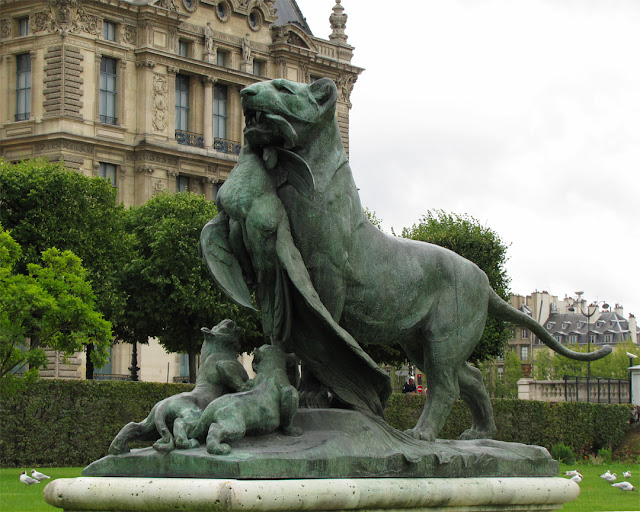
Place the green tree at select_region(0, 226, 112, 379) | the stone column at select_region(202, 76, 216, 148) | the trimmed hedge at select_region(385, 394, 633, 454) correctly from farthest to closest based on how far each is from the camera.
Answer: the stone column at select_region(202, 76, 216, 148) < the trimmed hedge at select_region(385, 394, 633, 454) < the green tree at select_region(0, 226, 112, 379)

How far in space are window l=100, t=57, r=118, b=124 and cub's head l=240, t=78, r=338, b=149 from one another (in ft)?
161

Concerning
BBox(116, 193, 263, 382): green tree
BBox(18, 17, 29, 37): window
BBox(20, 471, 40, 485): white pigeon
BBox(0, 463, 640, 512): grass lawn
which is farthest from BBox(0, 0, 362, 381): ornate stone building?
BBox(20, 471, 40, 485): white pigeon

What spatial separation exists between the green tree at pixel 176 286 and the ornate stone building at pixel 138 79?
416 inches

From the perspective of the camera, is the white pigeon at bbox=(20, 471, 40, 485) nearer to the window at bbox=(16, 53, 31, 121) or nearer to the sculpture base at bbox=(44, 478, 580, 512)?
the sculpture base at bbox=(44, 478, 580, 512)

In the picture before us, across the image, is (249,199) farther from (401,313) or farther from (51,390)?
(51,390)

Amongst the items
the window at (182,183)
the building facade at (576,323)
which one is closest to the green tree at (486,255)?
the window at (182,183)

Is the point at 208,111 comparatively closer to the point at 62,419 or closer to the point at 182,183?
the point at 182,183

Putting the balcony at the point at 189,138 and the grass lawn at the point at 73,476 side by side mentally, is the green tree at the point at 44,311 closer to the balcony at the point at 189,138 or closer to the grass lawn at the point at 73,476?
the grass lawn at the point at 73,476

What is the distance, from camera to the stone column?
58.7 meters

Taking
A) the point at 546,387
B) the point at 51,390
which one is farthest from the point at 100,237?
the point at 546,387

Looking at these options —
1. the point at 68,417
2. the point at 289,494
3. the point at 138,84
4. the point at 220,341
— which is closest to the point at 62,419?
the point at 68,417

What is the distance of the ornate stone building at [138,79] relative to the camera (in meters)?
53.2

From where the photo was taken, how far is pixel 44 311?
95.2 ft

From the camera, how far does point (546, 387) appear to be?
4369 centimetres
